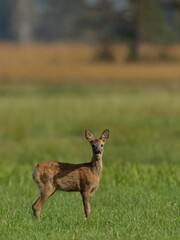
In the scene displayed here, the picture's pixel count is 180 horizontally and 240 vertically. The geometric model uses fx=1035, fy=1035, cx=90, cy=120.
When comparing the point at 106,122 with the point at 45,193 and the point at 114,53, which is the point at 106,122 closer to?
the point at 45,193

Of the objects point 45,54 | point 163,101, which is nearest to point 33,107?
point 163,101

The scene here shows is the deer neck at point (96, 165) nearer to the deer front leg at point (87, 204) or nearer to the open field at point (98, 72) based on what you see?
Answer: the deer front leg at point (87, 204)

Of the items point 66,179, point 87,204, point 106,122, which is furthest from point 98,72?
point 87,204

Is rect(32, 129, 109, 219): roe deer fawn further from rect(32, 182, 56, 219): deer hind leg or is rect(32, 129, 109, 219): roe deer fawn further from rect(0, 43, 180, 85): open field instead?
rect(0, 43, 180, 85): open field

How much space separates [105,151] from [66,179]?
32.0 feet

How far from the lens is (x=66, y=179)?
10703mm

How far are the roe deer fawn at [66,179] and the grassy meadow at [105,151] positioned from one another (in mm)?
242

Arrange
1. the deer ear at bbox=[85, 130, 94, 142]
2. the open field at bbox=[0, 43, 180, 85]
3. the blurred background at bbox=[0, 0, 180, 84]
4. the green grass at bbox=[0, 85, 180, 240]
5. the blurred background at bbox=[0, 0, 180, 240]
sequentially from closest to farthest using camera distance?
the green grass at bbox=[0, 85, 180, 240] < the deer ear at bbox=[85, 130, 94, 142] < the blurred background at bbox=[0, 0, 180, 240] < the open field at bbox=[0, 43, 180, 85] < the blurred background at bbox=[0, 0, 180, 84]

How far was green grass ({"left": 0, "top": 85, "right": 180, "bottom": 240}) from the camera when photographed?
10.4m

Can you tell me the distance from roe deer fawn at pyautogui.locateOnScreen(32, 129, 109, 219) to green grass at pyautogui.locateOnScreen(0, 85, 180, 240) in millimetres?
245

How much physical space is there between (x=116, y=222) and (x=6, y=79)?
1227 inches

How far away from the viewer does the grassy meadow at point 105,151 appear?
34.1ft

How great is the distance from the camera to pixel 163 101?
3031cm

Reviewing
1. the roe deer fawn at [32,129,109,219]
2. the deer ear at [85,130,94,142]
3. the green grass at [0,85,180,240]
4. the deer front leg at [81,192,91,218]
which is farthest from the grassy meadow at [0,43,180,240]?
the deer ear at [85,130,94,142]
